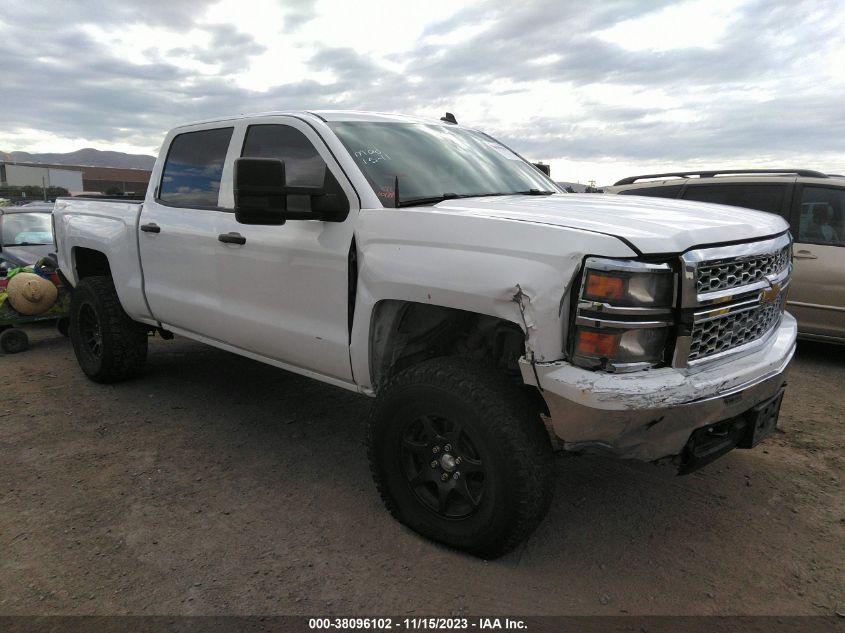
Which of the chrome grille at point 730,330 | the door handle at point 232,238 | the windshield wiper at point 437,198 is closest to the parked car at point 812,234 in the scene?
the chrome grille at point 730,330

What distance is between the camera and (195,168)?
13.7ft

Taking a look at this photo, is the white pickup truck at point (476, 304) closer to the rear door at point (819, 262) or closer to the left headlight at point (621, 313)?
the left headlight at point (621, 313)

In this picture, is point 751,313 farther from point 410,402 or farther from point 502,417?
point 410,402

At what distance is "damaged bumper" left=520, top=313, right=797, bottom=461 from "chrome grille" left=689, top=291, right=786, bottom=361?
7cm

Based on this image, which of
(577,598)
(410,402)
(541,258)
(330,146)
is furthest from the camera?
(330,146)

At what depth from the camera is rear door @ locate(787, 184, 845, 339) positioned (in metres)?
5.63

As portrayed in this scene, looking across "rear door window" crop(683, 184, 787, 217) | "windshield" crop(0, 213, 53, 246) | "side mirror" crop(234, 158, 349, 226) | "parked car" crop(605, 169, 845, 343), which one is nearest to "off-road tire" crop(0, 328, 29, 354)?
"windshield" crop(0, 213, 53, 246)

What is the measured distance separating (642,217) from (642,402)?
0.76 m

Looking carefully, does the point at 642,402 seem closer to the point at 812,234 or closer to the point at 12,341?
the point at 812,234

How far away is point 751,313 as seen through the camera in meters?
2.63

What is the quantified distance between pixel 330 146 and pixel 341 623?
2169 mm

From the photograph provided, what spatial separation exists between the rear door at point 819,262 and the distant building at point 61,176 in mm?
39508

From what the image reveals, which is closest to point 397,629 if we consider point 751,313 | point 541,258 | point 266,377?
point 541,258

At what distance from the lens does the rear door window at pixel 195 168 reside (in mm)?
3967
